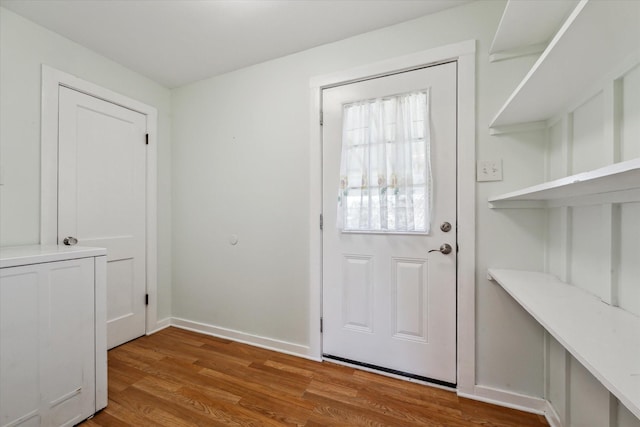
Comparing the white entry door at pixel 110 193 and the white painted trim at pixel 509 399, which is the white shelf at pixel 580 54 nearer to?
the white painted trim at pixel 509 399

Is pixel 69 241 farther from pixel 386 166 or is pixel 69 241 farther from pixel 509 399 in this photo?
pixel 509 399

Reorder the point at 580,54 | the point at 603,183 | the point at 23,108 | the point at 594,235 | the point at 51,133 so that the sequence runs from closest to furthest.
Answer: the point at 603,183
the point at 580,54
the point at 594,235
the point at 23,108
the point at 51,133

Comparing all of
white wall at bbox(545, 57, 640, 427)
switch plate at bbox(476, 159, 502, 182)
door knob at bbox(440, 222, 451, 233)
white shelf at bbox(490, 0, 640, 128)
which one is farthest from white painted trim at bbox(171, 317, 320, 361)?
white shelf at bbox(490, 0, 640, 128)

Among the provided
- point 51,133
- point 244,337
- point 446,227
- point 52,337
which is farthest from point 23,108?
point 446,227

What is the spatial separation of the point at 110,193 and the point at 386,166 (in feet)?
7.61

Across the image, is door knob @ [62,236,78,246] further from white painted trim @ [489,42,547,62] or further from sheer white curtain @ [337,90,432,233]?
white painted trim @ [489,42,547,62]

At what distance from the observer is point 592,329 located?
79 centimetres

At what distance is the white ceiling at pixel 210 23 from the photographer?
1629 mm

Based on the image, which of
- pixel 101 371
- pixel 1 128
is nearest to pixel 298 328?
pixel 101 371

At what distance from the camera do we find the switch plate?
5.06 ft

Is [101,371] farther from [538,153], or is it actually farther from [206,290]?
[538,153]

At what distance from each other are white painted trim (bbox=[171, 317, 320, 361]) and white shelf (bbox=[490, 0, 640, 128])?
2.13m

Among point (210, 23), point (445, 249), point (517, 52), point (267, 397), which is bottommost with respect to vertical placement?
point (267, 397)

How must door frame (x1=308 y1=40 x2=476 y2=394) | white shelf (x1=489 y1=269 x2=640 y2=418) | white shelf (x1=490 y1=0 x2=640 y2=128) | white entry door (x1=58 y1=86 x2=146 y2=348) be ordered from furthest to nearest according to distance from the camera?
white entry door (x1=58 y1=86 x2=146 y2=348), door frame (x1=308 y1=40 x2=476 y2=394), white shelf (x1=490 y1=0 x2=640 y2=128), white shelf (x1=489 y1=269 x2=640 y2=418)
